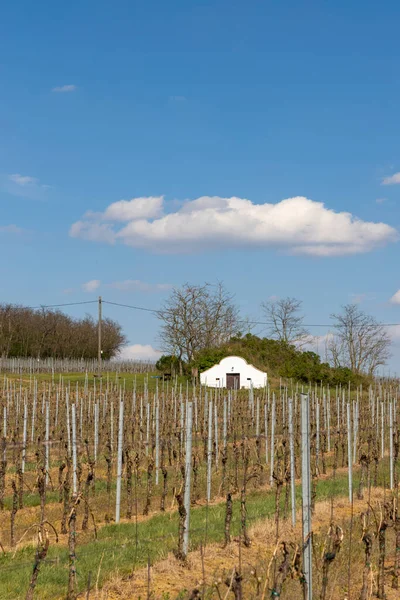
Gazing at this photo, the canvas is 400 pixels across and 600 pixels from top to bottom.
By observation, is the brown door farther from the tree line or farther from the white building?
the tree line

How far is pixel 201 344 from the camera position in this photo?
57.1 metres

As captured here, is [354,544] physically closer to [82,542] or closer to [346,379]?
[82,542]

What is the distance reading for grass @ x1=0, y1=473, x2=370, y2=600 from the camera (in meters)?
7.59

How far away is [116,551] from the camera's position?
8914 mm

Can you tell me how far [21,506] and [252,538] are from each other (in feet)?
19.4

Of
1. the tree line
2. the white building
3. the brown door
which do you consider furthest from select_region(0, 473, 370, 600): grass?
the tree line

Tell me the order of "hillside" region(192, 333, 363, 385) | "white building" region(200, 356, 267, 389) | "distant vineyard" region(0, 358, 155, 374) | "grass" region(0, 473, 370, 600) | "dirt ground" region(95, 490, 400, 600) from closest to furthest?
"dirt ground" region(95, 490, 400, 600) < "grass" region(0, 473, 370, 600) < "white building" region(200, 356, 267, 389) < "hillside" region(192, 333, 363, 385) < "distant vineyard" region(0, 358, 155, 374)

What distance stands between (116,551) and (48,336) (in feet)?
221

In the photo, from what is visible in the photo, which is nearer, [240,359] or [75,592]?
[75,592]

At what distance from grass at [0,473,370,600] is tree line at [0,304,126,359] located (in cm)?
5889

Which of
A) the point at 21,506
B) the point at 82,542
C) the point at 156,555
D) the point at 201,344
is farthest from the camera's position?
the point at 201,344

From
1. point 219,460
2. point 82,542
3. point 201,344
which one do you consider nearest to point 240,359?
point 201,344

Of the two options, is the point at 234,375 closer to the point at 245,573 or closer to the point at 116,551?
the point at 116,551

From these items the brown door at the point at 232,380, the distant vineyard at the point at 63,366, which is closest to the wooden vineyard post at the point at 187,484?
the brown door at the point at 232,380
